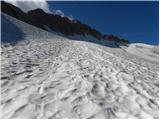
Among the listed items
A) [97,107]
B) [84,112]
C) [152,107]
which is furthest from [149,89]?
[84,112]

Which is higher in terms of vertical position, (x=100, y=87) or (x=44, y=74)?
(x=100, y=87)

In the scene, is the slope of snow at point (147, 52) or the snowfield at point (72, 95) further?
the slope of snow at point (147, 52)

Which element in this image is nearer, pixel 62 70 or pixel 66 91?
pixel 66 91

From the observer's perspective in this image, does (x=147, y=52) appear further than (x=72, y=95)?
Yes

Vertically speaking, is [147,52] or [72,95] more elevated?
[72,95]

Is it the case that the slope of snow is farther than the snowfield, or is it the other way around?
the slope of snow

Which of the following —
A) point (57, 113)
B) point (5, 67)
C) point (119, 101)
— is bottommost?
point (5, 67)

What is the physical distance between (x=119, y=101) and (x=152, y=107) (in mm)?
739

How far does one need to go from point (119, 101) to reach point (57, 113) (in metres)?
1.55

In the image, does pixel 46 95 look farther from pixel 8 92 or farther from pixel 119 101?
pixel 119 101

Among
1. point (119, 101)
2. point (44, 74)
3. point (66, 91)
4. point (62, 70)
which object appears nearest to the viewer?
point (119, 101)

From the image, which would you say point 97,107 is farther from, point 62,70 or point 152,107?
point 62,70

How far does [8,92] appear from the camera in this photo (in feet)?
13.1

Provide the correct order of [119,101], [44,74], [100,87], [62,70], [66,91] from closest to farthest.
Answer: [119,101]
[66,91]
[100,87]
[44,74]
[62,70]
